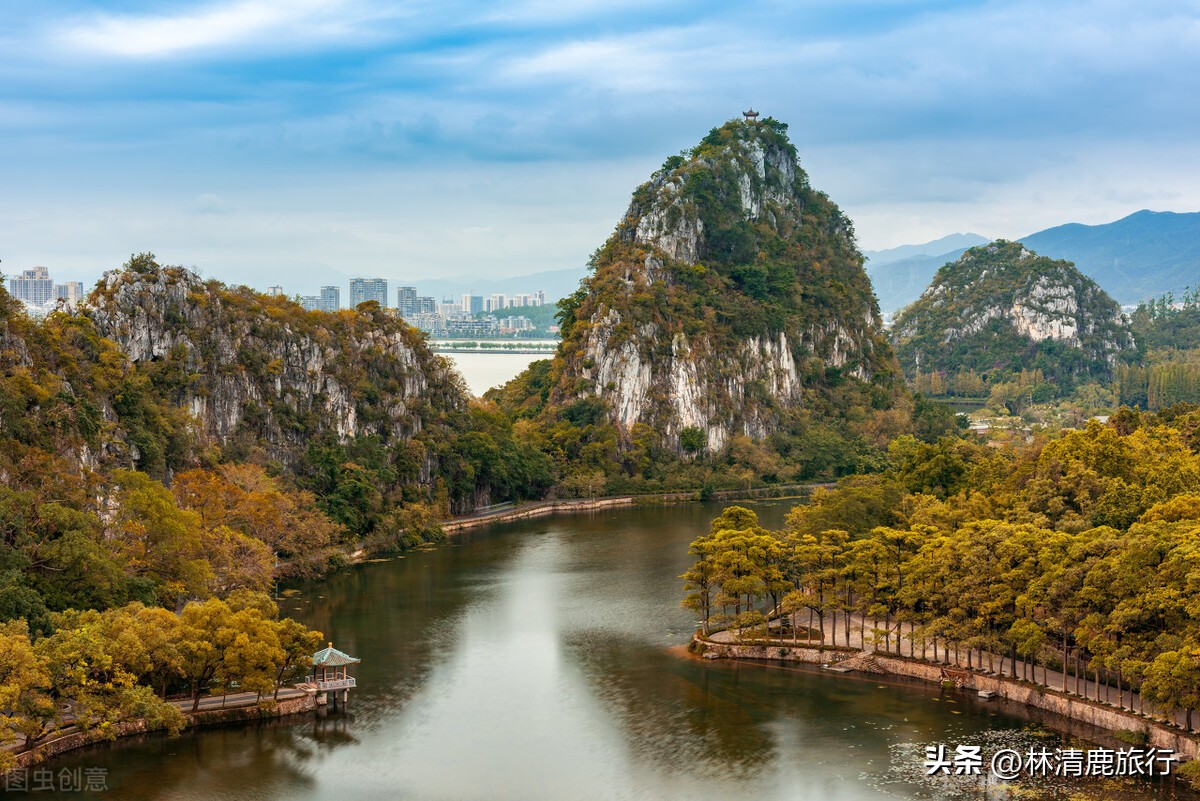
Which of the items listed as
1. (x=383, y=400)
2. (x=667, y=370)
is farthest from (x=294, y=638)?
(x=667, y=370)

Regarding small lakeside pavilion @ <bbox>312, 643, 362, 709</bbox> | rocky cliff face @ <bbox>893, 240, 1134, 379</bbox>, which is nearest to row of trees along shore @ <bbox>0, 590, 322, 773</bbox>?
small lakeside pavilion @ <bbox>312, 643, 362, 709</bbox>

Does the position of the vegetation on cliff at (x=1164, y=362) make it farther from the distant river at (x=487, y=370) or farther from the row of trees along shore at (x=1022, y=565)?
the row of trees along shore at (x=1022, y=565)

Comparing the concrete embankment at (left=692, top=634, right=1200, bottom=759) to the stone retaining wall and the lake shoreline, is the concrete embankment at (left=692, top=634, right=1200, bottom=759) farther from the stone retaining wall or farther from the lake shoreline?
the stone retaining wall

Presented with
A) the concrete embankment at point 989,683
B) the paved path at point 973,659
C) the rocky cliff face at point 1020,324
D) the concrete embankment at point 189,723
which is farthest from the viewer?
the rocky cliff face at point 1020,324

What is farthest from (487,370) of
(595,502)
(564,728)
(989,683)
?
(989,683)

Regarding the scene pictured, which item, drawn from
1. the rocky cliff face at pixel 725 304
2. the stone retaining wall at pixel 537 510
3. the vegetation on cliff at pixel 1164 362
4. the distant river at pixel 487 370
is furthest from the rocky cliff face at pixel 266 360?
the vegetation on cliff at pixel 1164 362

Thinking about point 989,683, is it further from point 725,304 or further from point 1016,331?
point 1016,331
